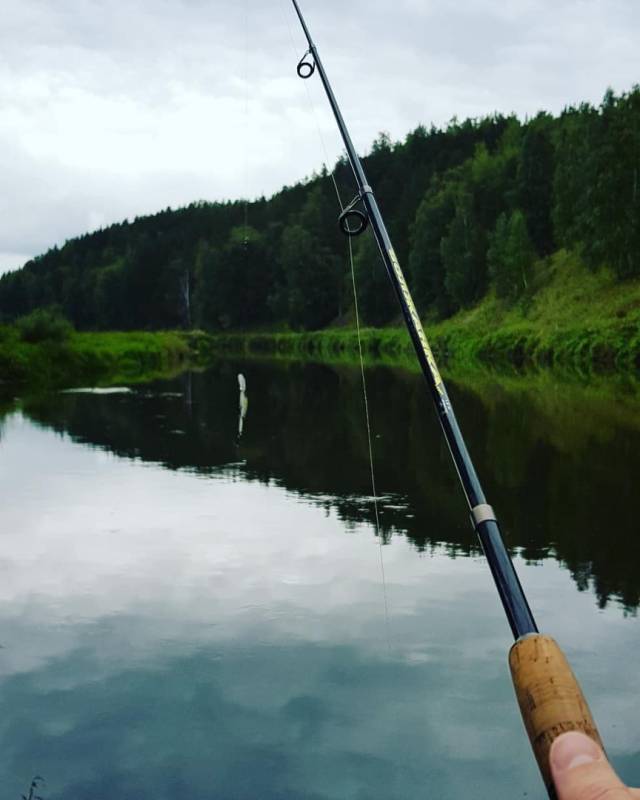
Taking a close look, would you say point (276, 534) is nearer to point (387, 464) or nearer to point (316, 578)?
point (316, 578)

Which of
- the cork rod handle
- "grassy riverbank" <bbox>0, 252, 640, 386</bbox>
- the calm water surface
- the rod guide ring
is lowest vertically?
the calm water surface

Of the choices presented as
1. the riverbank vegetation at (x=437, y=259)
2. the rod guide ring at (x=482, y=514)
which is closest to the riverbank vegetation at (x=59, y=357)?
the riverbank vegetation at (x=437, y=259)

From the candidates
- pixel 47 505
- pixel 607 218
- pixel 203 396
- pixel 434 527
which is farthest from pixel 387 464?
pixel 607 218

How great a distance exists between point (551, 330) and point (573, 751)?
52.3 meters

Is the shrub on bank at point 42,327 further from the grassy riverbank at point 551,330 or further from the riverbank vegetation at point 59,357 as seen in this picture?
Result: the grassy riverbank at point 551,330

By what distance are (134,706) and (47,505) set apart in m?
8.10

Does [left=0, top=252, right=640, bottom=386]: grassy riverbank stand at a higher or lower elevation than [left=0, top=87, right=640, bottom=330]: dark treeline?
lower

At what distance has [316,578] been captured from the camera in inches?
415

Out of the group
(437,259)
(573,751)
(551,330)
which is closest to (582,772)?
(573,751)

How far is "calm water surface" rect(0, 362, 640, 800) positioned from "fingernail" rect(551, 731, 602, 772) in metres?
4.14

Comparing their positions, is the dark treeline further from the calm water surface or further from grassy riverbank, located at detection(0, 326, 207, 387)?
the calm water surface

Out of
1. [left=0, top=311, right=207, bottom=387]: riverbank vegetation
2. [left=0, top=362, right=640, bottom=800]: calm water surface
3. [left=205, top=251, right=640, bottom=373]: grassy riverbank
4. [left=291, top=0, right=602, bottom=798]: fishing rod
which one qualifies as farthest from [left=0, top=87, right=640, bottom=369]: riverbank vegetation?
[left=291, top=0, right=602, bottom=798]: fishing rod

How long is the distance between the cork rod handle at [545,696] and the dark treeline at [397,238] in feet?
162

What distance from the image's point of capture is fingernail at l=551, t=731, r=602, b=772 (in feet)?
6.50
